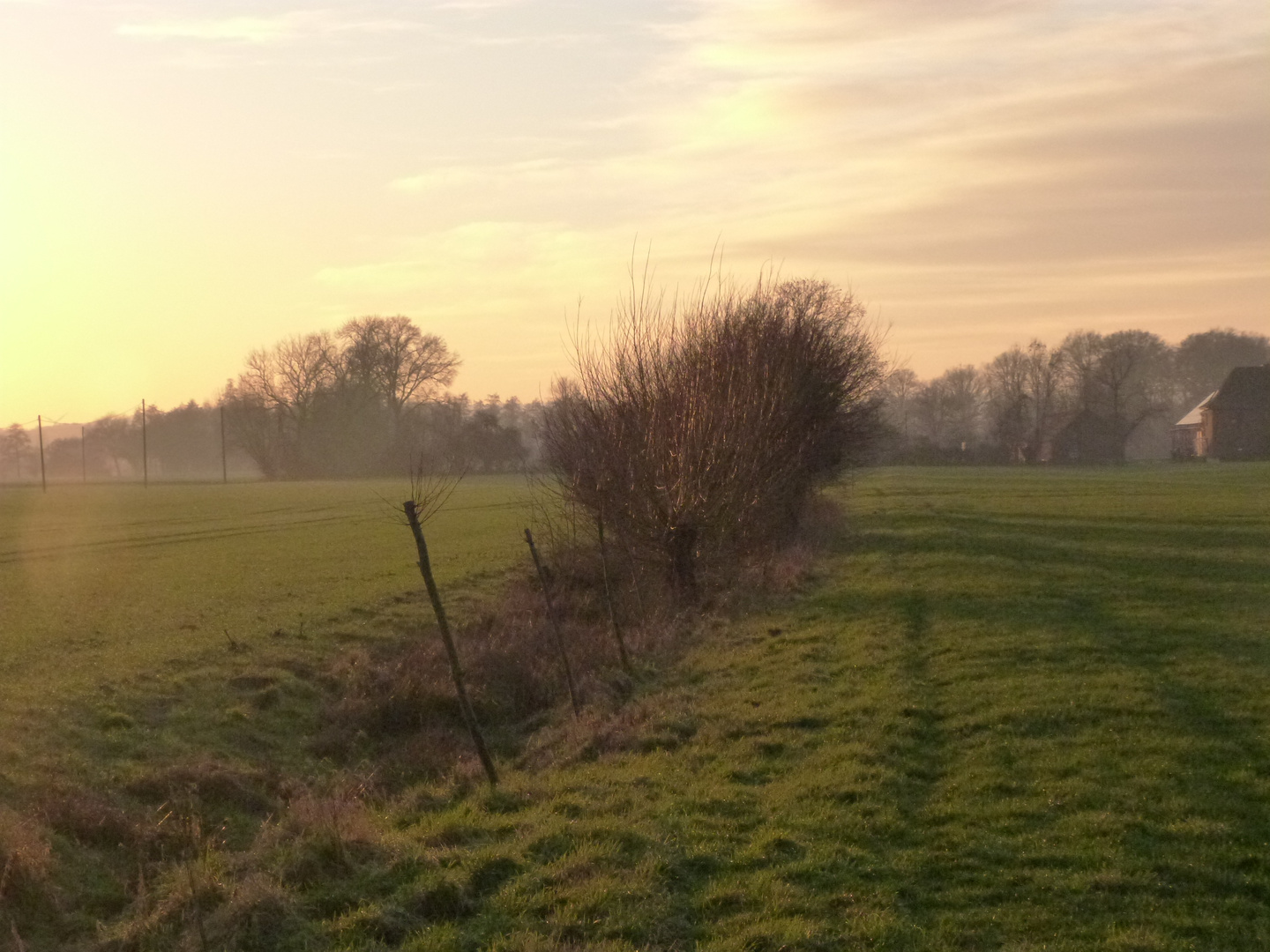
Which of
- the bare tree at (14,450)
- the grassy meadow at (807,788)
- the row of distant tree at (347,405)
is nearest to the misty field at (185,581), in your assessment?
the grassy meadow at (807,788)

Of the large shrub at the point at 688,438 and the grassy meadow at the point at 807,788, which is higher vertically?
the large shrub at the point at 688,438

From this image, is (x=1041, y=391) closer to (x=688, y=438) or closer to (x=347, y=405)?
(x=347, y=405)

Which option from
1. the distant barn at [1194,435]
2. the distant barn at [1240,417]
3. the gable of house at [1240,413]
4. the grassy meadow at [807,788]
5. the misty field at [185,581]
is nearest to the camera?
the grassy meadow at [807,788]

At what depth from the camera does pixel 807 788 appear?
10641 mm

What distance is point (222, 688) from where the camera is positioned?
1858cm

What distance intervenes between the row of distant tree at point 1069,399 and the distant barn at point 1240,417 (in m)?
6.64

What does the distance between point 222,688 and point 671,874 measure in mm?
12225

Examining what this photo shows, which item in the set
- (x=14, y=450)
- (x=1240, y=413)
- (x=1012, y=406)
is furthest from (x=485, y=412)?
(x=14, y=450)

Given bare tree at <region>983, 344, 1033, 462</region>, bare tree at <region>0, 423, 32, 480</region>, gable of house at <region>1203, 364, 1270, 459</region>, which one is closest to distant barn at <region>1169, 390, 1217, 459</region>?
gable of house at <region>1203, 364, 1270, 459</region>

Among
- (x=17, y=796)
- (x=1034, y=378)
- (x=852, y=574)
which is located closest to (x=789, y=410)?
(x=852, y=574)

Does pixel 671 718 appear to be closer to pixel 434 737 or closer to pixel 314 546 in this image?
pixel 434 737

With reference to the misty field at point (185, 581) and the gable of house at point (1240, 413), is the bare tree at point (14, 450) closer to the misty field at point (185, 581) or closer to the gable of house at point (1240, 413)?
the misty field at point (185, 581)

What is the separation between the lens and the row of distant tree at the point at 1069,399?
367 feet

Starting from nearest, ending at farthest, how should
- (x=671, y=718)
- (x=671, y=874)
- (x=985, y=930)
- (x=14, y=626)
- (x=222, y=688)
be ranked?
(x=985, y=930), (x=671, y=874), (x=671, y=718), (x=222, y=688), (x=14, y=626)
